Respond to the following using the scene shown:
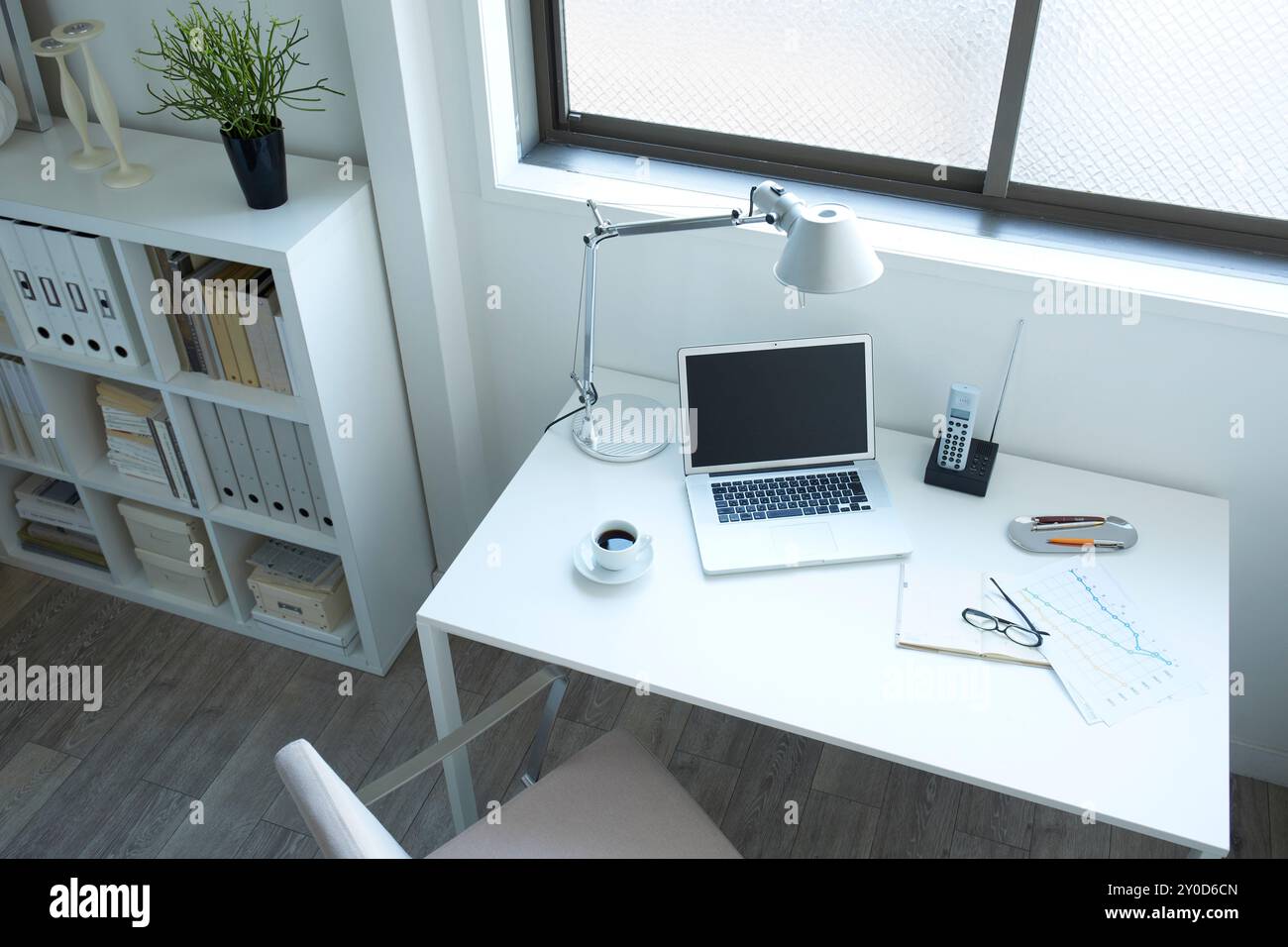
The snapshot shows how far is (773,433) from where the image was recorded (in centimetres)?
209

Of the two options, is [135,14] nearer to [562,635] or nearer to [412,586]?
[412,586]

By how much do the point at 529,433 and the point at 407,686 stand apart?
674mm

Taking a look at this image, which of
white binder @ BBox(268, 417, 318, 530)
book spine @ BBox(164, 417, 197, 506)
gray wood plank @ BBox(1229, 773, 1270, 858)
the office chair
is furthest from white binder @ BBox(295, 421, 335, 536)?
gray wood plank @ BBox(1229, 773, 1270, 858)

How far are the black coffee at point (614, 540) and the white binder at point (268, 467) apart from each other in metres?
0.91

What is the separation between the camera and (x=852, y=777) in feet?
7.96

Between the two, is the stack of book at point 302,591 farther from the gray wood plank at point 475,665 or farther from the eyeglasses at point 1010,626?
the eyeglasses at point 1010,626

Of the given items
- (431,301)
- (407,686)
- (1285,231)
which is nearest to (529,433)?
(431,301)

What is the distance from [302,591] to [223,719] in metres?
0.34

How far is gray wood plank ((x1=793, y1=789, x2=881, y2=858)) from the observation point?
2.29 m

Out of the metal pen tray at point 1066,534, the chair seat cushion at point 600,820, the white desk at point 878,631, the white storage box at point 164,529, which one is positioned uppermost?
the metal pen tray at point 1066,534

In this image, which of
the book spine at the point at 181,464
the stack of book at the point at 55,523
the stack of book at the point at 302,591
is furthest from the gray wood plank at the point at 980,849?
the stack of book at the point at 55,523

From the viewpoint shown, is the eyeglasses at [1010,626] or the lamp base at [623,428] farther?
the lamp base at [623,428]

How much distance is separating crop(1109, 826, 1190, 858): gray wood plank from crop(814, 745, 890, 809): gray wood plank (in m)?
0.47

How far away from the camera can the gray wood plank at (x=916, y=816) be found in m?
2.28
